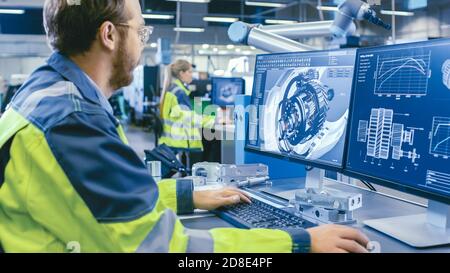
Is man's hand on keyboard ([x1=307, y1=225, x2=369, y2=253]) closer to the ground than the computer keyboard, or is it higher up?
higher up

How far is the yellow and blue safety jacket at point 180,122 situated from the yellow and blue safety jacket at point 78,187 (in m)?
3.65

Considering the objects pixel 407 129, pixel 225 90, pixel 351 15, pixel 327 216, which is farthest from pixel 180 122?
pixel 407 129

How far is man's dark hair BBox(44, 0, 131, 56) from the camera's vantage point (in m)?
0.91

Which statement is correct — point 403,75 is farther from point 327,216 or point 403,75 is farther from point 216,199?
point 216,199

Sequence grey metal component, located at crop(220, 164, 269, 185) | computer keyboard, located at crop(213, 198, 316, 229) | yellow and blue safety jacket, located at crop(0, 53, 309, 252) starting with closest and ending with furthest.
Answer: yellow and blue safety jacket, located at crop(0, 53, 309, 252), computer keyboard, located at crop(213, 198, 316, 229), grey metal component, located at crop(220, 164, 269, 185)

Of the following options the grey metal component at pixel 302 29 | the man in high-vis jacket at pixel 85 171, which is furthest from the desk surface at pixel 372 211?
the grey metal component at pixel 302 29

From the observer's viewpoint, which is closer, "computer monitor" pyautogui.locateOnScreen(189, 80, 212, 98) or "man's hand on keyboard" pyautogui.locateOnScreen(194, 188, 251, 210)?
"man's hand on keyboard" pyautogui.locateOnScreen(194, 188, 251, 210)

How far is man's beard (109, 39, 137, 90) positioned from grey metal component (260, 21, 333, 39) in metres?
1.06

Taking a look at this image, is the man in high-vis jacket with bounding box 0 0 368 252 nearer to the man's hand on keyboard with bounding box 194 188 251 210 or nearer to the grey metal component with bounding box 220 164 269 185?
the man's hand on keyboard with bounding box 194 188 251 210

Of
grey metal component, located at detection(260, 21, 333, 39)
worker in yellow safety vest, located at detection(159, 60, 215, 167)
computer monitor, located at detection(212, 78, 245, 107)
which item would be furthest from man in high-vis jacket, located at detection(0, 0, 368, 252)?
computer monitor, located at detection(212, 78, 245, 107)

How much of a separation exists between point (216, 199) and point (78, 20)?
2.00 feet

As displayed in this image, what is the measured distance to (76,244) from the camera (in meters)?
0.83

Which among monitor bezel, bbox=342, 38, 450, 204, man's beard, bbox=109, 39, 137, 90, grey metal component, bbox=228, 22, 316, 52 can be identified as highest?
grey metal component, bbox=228, 22, 316, 52

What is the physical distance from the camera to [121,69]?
1003mm
